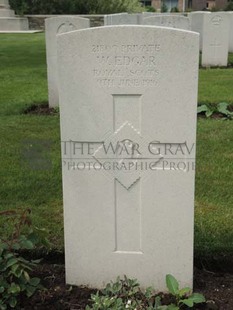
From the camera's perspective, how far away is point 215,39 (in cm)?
1181

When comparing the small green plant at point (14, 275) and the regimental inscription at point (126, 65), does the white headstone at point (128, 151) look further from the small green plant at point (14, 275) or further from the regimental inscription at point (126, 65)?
the small green plant at point (14, 275)

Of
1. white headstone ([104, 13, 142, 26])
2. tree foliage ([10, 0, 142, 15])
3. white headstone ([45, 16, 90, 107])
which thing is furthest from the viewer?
tree foliage ([10, 0, 142, 15])

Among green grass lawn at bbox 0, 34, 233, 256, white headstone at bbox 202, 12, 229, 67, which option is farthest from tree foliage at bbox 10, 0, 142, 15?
green grass lawn at bbox 0, 34, 233, 256

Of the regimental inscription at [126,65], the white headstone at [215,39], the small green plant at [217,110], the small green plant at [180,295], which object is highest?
the regimental inscription at [126,65]

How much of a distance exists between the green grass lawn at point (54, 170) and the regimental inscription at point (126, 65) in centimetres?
129

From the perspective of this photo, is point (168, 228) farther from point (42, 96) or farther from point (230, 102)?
point (42, 96)

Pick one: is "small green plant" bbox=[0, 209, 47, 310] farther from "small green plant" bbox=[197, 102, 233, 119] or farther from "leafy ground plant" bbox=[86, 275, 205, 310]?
"small green plant" bbox=[197, 102, 233, 119]

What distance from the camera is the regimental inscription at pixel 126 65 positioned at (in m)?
2.46

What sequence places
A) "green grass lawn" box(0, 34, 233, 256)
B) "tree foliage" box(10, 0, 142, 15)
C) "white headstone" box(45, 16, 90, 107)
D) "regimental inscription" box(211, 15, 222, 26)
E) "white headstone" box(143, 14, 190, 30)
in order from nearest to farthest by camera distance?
"green grass lawn" box(0, 34, 233, 256)
"white headstone" box(45, 16, 90, 107)
"white headstone" box(143, 14, 190, 30)
"regimental inscription" box(211, 15, 222, 26)
"tree foliage" box(10, 0, 142, 15)

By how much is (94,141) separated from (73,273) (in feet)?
2.54

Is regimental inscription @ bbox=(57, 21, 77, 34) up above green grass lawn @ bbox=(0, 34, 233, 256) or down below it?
above

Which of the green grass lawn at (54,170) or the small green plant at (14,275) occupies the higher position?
the small green plant at (14,275)

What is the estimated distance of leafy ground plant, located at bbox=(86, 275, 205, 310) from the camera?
2479 millimetres

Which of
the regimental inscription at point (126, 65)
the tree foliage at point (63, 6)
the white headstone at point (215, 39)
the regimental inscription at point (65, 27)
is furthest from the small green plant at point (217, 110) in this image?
the tree foliage at point (63, 6)
